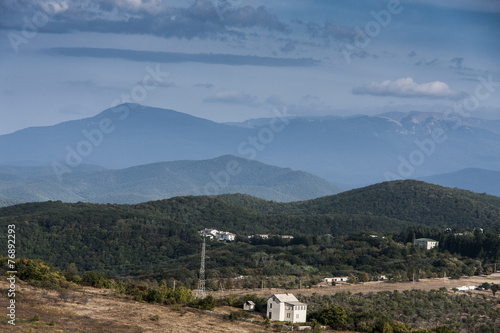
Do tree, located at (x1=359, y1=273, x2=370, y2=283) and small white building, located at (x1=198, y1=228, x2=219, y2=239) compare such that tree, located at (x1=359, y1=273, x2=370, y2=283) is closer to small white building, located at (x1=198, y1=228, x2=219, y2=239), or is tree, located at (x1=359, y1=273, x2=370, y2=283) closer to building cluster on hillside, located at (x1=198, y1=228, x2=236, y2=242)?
building cluster on hillside, located at (x1=198, y1=228, x2=236, y2=242)

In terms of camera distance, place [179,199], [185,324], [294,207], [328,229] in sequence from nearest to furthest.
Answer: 1. [185,324]
2. [328,229]
3. [179,199]
4. [294,207]

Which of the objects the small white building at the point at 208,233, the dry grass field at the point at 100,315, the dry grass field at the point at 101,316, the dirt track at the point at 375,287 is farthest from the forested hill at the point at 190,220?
the dry grass field at the point at 101,316

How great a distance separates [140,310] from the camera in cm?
3644

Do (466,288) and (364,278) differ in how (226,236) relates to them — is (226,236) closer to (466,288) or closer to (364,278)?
(364,278)

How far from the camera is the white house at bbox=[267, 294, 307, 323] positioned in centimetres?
3734

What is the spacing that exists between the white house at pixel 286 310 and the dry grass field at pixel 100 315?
3.12 ft

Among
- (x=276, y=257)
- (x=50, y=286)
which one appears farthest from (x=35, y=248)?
(x=50, y=286)

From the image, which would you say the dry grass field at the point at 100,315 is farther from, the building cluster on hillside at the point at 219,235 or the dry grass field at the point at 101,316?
the building cluster on hillside at the point at 219,235

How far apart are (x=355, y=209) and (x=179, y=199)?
40423mm

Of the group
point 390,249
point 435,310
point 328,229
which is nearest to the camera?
point 435,310

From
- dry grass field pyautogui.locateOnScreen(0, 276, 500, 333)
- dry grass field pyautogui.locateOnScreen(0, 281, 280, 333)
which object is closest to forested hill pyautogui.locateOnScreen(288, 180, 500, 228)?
dry grass field pyautogui.locateOnScreen(0, 276, 500, 333)

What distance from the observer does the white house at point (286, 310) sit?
1470 inches

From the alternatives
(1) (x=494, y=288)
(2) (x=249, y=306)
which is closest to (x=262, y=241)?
(1) (x=494, y=288)

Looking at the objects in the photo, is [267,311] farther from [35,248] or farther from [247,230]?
[247,230]
